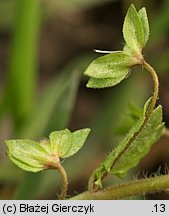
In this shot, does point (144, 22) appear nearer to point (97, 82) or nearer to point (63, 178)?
point (97, 82)

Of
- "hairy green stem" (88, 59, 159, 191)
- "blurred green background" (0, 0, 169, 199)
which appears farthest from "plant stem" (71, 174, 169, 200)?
"blurred green background" (0, 0, 169, 199)

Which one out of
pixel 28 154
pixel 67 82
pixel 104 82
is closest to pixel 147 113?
pixel 104 82

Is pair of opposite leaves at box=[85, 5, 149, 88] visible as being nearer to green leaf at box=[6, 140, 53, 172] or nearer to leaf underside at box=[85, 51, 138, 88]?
leaf underside at box=[85, 51, 138, 88]

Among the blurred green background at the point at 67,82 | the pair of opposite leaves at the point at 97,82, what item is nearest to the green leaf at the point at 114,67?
the pair of opposite leaves at the point at 97,82

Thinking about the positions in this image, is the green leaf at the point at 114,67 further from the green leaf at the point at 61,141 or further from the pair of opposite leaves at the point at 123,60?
the green leaf at the point at 61,141

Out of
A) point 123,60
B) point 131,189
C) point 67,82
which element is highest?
point 123,60
